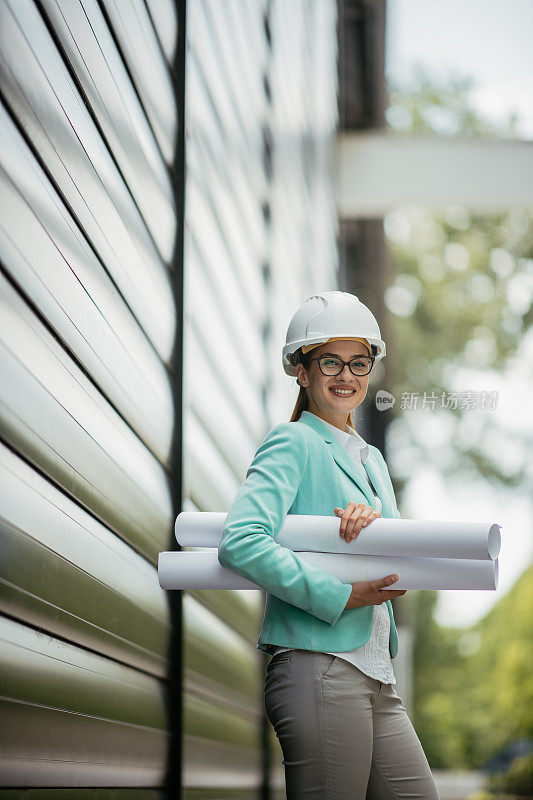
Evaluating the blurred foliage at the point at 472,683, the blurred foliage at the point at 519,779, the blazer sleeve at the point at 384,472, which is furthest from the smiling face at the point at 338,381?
the blurred foliage at the point at 472,683

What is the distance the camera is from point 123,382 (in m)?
2.07

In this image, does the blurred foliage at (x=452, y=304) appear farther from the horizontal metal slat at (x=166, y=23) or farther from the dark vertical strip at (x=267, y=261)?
the horizontal metal slat at (x=166, y=23)

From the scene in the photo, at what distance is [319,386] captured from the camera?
176cm

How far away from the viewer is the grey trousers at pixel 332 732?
5.38ft

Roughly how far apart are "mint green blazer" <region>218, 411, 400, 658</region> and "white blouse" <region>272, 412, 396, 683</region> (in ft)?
0.05

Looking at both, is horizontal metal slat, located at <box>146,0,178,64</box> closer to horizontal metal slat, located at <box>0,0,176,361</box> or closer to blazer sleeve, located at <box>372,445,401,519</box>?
horizontal metal slat, located at <box>0,0,176,361</box>

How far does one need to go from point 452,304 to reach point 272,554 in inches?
300

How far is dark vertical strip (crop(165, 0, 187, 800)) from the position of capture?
7.96 ft

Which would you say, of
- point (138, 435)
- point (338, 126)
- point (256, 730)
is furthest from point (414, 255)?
point (138, 435)

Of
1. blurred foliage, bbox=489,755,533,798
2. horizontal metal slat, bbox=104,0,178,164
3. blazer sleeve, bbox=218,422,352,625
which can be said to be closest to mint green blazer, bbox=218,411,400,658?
blazer sleeve, bbox=218,422,352,625

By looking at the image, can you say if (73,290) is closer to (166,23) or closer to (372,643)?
(372,643)

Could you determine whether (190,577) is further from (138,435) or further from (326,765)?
(138,435)

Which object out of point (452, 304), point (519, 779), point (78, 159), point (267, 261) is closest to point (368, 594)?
point (78, 159)

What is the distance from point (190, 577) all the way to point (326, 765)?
0.35 m
